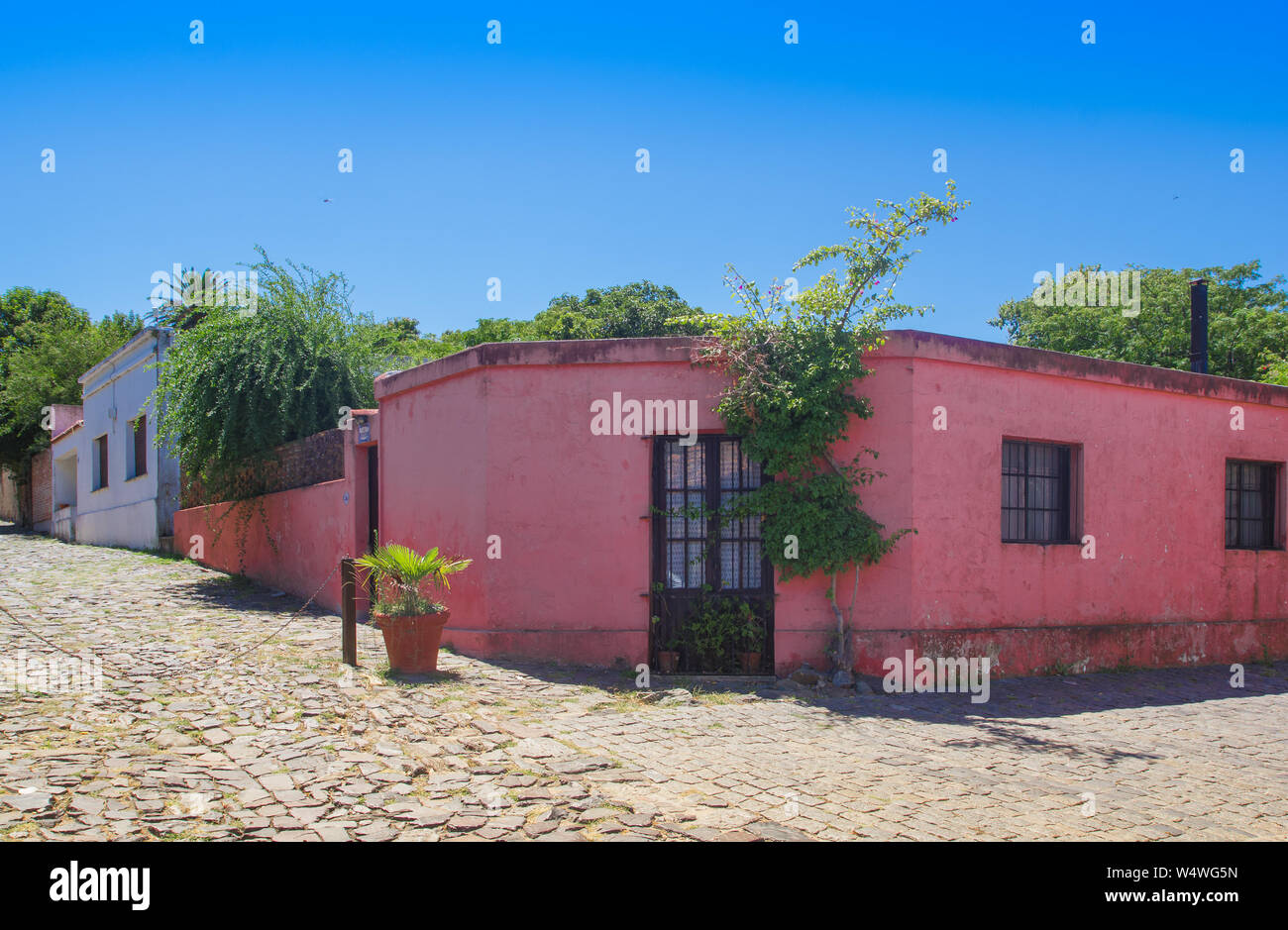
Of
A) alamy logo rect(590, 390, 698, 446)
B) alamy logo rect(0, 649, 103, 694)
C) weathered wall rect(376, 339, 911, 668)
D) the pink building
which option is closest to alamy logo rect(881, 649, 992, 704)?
the pink building

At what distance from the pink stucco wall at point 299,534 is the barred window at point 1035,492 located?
7176mm

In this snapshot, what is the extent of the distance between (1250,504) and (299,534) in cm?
1259

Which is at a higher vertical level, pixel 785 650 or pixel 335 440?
pixel 335 440

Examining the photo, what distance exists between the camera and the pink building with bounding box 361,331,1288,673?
909 centimetres

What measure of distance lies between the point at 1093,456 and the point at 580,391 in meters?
5.65

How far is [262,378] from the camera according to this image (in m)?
13.5

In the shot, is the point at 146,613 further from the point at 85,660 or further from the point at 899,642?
the point at 899,642

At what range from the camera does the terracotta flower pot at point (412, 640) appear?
8328mm

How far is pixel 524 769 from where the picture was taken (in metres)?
5.69

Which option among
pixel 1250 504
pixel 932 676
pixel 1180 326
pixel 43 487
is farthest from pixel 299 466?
pixel 1180 326

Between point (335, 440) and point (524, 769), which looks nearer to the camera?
point (524, 769)

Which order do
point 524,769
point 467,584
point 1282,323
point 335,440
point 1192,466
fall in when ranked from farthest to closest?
point 1282,323 → point 335,440 → point 1192,466 → point 467,584 → point 524,769
